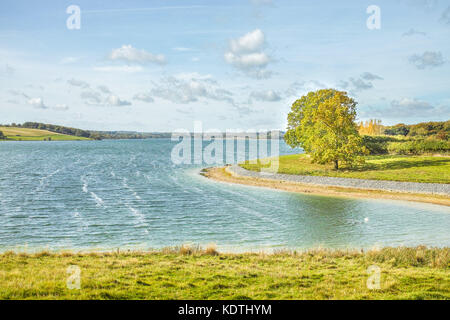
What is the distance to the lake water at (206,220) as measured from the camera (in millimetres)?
23984

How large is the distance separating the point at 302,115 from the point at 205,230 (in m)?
54.8

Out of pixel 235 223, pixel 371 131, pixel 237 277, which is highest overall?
pixel 371 131

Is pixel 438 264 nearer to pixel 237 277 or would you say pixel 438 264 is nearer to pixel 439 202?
pixel 237 277

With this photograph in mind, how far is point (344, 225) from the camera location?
28953 millimetres

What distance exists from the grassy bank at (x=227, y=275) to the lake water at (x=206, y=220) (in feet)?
17.3

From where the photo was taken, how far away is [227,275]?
43.5ft

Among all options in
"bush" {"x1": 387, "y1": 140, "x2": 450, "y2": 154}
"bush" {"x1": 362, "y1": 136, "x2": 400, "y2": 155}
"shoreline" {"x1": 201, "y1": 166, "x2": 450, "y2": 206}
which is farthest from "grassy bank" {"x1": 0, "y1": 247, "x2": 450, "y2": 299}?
"bush" {"x1": 362, "y1": 136, "x2": 400, "y2": 155}

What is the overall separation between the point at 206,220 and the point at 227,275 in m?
18.2

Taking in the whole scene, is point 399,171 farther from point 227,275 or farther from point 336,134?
point 227,275

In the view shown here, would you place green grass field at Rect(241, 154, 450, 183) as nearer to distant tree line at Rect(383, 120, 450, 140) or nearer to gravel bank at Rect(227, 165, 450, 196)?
gravel bank at Rect(227, 165, 450, 196)

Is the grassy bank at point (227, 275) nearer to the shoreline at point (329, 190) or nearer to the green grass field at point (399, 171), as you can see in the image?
the shoreline at point (329, 190)

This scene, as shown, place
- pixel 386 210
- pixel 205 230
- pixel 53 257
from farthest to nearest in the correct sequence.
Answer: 1. pixel 386 210
2. pixel 205 230
3. pixel 53 257

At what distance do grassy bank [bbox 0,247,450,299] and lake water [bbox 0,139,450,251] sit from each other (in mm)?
5261
